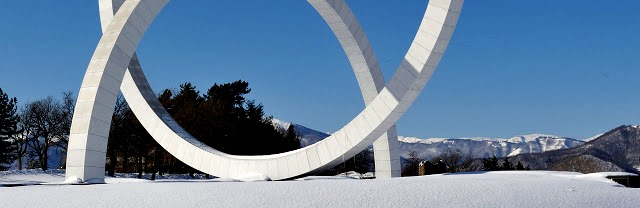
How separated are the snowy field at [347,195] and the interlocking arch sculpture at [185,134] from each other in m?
3.86

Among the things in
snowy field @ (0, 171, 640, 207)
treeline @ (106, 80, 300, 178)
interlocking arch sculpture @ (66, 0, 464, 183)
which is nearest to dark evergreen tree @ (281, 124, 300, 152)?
treeline @ (106, 80, 300, 178)

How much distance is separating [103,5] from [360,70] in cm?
1126

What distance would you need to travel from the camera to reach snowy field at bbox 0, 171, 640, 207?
41.0ft

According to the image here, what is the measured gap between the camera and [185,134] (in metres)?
26.1

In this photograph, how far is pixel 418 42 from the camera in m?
18.0

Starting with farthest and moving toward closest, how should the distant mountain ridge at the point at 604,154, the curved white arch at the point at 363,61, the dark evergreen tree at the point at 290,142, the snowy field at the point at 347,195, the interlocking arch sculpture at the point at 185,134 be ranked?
the distant mountain ridge at the point at 604,154 < the dark evergreen tree at the point at 290,142 < the curved white arch at the point at 363,61 < the interlocking arch sculpture at the point at 185,134 < the snowy field at the point at 347,195

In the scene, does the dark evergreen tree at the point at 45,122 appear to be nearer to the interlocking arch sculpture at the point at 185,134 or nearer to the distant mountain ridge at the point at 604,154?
the interlocking arch sculpture at the point at 185,134

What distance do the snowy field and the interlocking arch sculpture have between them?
3.86 m

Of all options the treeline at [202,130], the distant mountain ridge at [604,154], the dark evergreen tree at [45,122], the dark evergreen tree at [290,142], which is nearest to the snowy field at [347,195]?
the treeline at [202,130]

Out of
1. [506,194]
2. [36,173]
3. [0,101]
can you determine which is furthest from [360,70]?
[0,101]

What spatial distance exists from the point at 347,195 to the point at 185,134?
1456 cm

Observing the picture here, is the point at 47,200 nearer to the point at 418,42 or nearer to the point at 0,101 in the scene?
the point at 418,42

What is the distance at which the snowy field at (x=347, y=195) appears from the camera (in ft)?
41.0

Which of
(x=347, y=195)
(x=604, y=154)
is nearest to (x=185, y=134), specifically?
(x=347, y=195)
